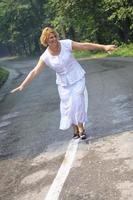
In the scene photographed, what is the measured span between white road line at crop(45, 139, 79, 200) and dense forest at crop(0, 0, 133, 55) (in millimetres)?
32855

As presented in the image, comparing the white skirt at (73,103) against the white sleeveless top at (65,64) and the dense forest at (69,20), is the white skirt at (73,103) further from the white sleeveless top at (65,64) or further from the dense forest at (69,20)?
the dense forest at (69,20)

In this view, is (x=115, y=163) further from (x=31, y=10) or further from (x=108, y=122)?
(x=31, y=10)

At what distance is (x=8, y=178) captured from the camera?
7695 mm

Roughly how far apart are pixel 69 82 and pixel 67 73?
170 millimetres

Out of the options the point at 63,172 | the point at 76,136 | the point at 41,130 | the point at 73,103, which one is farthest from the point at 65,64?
the point at 41,130

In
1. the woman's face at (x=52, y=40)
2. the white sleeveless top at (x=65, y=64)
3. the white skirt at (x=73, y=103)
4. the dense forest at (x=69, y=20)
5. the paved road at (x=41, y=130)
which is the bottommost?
the dense forest at (x=69, y=20)

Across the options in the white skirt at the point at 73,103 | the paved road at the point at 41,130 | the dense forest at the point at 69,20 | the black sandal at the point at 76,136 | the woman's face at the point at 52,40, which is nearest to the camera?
the paved road at the point at 41,130

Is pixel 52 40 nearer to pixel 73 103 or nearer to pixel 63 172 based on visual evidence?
pixel 73 103

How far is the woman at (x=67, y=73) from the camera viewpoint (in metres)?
8.75

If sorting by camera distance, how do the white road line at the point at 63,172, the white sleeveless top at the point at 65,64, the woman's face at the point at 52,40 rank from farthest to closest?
the white sleeveless top at the point at 65,64, the woman's face at the point at 52,40, the white road line at the point at 63,172

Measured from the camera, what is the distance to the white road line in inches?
254

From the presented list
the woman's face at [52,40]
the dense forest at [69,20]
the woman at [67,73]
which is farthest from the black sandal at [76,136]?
the dense forest at [69,20]

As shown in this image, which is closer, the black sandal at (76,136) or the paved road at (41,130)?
the paved road at (41,130)

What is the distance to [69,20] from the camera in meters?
54.1
